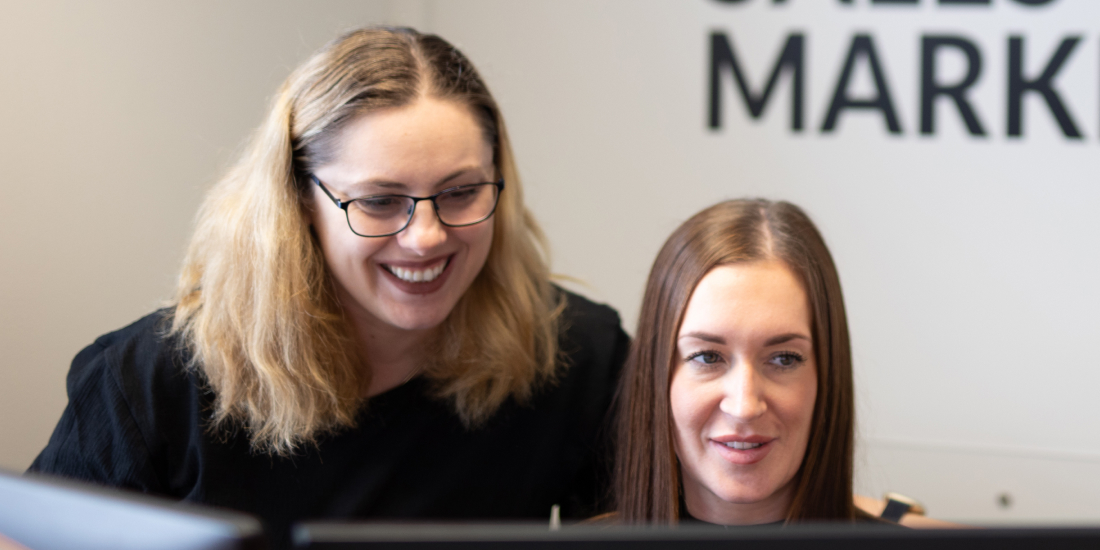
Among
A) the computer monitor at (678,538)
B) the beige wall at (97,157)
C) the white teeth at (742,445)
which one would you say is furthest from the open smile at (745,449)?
the beige wall at (97,157)

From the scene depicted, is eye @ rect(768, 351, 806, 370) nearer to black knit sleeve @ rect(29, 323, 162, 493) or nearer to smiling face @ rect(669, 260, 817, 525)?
smiling face @ rect(669, 260, 817, 525)

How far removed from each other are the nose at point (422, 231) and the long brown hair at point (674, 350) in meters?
0.32

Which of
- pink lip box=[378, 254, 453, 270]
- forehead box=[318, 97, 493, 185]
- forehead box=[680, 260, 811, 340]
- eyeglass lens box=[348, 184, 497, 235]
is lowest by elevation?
forehead box=[680, 260, 811, 340]

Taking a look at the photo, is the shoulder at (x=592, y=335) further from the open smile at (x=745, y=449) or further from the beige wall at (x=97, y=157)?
the beige wall at (x=97, y=157)

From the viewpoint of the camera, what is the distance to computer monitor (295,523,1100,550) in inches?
19.4

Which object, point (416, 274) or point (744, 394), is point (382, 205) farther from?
point (744, 394)

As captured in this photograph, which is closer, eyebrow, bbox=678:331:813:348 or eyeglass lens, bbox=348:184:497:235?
eyebrow, bbox=678:331:813:348

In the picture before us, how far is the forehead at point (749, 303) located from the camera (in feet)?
3.84

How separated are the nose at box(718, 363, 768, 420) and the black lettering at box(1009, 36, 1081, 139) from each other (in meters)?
1.84

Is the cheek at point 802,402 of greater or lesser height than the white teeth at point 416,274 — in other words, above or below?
below

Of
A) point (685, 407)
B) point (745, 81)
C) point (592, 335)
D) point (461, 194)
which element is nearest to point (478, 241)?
point (461, 194)

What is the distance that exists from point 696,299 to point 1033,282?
183cm

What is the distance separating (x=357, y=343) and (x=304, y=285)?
0.15 m

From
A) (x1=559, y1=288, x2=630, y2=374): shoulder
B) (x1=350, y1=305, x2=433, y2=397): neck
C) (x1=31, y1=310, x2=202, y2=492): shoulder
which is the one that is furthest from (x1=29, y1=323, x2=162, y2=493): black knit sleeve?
(x1=559, y1=288, x2=630, y2=374): shoulder
